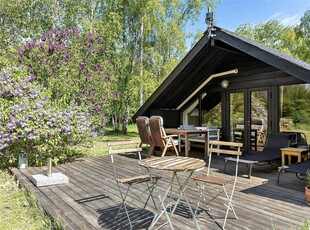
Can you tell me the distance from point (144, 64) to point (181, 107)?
267 inches

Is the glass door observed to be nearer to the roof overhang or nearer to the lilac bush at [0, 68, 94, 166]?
the roof overhang

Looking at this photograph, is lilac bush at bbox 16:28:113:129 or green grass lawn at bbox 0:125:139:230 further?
lilac bush at bbox 16:28:113:129

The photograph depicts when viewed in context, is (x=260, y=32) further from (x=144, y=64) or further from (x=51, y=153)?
(x=51, y=153)

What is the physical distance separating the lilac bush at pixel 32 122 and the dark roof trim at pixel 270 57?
14.1 ft

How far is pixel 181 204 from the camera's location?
3.98 m

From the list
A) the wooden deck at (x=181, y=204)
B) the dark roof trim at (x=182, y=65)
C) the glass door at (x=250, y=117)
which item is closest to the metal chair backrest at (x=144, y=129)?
the dark roof trim at (x=182, y=65)

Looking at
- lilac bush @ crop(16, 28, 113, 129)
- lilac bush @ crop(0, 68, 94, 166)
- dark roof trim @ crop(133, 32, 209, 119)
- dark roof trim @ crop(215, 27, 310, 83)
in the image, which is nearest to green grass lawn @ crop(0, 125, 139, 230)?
lilac bush @ crop(0, 68, 94, 166)

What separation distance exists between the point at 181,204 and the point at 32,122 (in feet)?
14.0

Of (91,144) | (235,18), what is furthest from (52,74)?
(235,18)

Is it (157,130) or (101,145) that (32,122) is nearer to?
(157,130)

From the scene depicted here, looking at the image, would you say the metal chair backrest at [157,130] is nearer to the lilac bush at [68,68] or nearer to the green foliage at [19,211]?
the lilac bush at [68,68]

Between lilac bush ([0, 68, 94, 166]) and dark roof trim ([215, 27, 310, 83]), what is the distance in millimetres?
4298

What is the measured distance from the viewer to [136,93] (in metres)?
15.4

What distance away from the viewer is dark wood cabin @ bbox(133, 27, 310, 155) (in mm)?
6893
